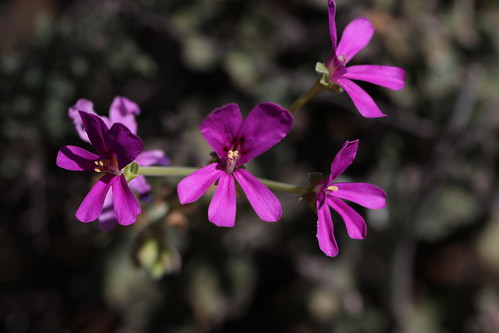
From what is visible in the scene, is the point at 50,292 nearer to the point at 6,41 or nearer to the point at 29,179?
the point at 29,179

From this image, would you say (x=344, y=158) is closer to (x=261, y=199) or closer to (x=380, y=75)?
(x=261, y=199)

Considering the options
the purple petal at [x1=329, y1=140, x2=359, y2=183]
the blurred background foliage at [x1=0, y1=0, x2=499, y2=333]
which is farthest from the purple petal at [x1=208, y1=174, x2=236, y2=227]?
the blurred background foliage at [x1=0, y1=0, x2=499, y2=333]

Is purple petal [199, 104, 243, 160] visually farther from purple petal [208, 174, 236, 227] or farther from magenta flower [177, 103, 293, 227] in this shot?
purple petal [208, 174, 236, 227]

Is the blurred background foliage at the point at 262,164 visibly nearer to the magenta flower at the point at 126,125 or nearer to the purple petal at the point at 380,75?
the magenta flower at the point at 126,125

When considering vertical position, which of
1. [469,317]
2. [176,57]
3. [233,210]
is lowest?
[469,317]

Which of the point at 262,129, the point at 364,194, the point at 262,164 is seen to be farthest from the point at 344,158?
the point at 262,164

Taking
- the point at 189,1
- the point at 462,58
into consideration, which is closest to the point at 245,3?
the point at 189,1

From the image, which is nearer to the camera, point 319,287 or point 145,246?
point 145,246
